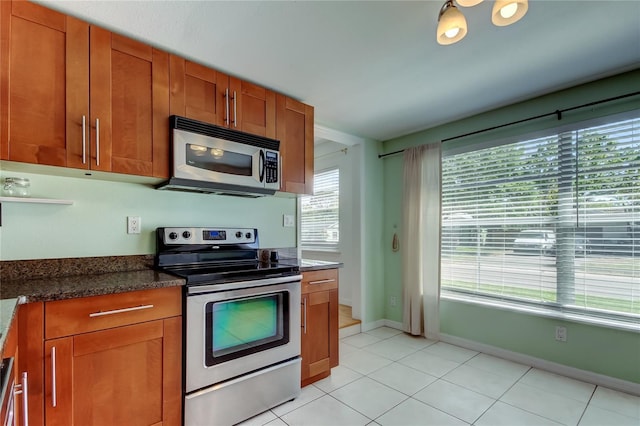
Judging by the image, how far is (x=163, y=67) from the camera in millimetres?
1905

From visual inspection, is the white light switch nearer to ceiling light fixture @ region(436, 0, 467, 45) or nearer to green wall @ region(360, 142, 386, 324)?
green wall @ region(360, 142, 386, 324)

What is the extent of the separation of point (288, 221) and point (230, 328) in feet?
4.03

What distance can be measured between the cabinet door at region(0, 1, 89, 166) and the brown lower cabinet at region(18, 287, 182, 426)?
790mm

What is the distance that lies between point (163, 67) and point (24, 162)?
907 mm

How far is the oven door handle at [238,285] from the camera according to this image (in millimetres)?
1697

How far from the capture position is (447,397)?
215 centimetres

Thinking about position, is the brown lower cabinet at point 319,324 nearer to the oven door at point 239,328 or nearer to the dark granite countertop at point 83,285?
the oven door at point 239,328

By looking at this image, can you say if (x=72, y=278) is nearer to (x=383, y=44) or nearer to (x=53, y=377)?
(x=53, y=377)

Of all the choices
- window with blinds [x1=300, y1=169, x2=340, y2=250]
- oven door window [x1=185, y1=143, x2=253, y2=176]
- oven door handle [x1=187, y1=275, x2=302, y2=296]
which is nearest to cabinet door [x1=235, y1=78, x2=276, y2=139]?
oven door window [x1=185, y1=143, x2=253, y2=176]

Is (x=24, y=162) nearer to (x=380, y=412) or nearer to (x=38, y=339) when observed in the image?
(x=38, y=339)

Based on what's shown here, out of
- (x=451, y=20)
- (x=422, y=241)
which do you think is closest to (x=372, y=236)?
(x=422, y=241)

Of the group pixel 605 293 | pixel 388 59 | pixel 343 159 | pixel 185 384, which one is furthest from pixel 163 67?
pixel 605 293

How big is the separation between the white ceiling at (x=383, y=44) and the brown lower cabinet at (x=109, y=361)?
1.45 metres

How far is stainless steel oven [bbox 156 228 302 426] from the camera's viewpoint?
1703 mm
